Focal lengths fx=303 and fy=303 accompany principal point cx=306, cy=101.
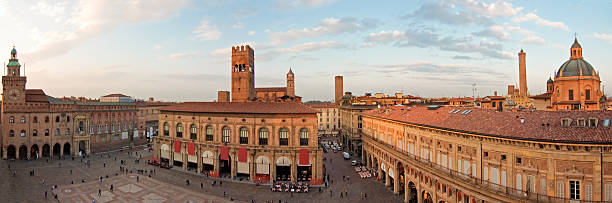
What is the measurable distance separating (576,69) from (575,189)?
58.1m

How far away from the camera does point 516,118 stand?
24672mm

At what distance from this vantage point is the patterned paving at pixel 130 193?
37781mm

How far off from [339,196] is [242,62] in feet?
110

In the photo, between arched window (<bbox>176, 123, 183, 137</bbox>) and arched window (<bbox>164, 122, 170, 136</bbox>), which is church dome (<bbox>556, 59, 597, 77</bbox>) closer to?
arched window (<bbox>176, 123, 183, 137</bbox>)

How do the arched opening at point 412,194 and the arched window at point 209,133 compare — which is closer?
the arched opening at point 412,194

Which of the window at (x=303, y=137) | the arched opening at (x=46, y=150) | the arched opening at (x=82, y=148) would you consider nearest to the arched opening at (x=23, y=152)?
the arched opening at (x=46, y=150)

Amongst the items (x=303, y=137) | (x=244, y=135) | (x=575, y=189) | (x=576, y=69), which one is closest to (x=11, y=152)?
(x=244, y=135)

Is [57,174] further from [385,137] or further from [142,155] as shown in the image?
[385,137]

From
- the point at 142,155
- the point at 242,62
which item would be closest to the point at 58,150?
the point at 142,155

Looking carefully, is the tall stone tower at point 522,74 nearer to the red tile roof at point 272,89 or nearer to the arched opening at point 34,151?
the red tile roof at point 272,89

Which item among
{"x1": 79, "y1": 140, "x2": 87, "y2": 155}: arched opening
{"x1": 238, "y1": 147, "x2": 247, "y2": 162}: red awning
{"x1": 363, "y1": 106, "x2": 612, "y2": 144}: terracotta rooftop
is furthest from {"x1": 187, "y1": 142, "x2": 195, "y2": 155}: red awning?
{"x1": 363, "y1": 106, "x2": 612, "y2": 144}: terracotta rooftop

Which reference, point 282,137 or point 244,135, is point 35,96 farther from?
point 282,137

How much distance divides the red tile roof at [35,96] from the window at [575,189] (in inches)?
3354

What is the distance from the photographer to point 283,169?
152 feet
